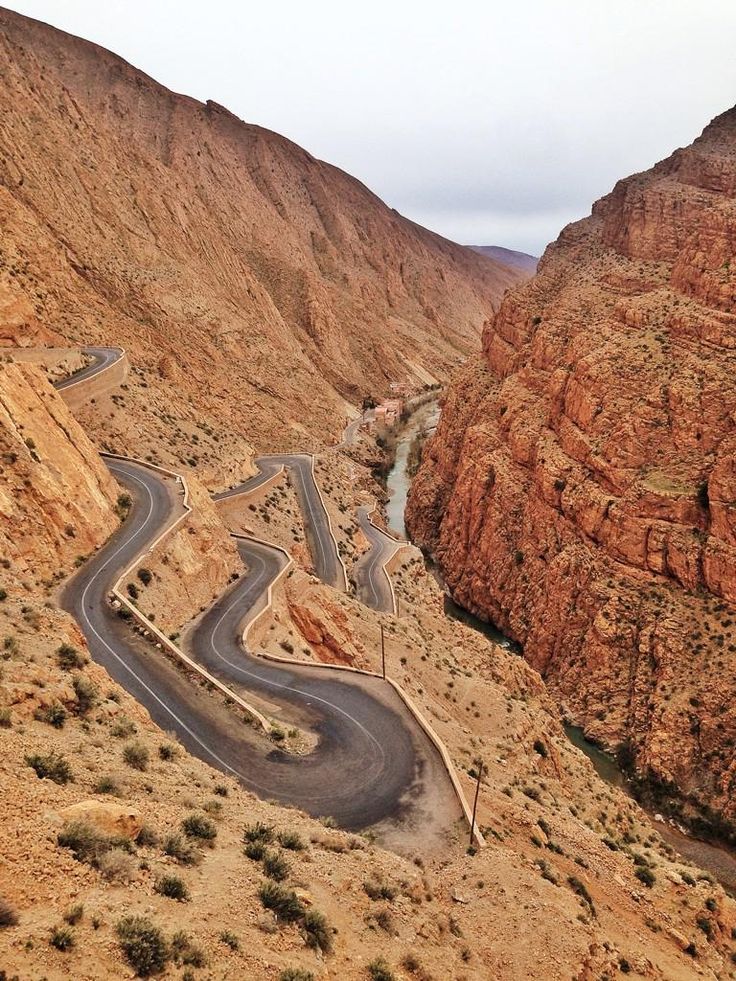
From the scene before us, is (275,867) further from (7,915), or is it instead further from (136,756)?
(7,915)

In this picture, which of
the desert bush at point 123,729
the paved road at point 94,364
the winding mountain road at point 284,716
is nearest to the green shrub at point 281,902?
the desert bush at point 123,729

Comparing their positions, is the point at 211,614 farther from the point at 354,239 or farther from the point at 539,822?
the point at 354,239

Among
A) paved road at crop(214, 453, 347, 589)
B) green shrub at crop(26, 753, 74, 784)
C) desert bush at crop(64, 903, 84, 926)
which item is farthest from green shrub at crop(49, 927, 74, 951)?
paved road at crop(214, 453, 347, 589)

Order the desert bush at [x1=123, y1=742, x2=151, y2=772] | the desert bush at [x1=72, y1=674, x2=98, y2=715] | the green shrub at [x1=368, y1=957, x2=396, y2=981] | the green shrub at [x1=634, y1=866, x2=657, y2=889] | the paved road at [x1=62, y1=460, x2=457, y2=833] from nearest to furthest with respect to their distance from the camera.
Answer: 1. the green shrub at [x1=368, y1=957, x2=396, y2=981]
2. the desert bush at [x1=123, y1=742, x2=151, y2=772]
3. the desert bush at [x1=72, y1=674, x2=98, y2=715]
4. the paved road at [x1=62, y1=460, x2=457, y2=833]
5. the green shrub at [x1=634, y1=866, x2=657, y2=889]

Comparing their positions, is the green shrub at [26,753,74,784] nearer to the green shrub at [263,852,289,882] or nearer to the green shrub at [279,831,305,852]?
the green shrub at [263,852,289,882]

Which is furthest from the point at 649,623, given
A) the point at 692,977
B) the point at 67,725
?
the point at 67,725

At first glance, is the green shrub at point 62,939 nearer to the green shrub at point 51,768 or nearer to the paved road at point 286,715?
the green shrub at point 51,768

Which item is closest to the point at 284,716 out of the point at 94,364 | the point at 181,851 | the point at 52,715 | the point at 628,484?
the point at 52,715
